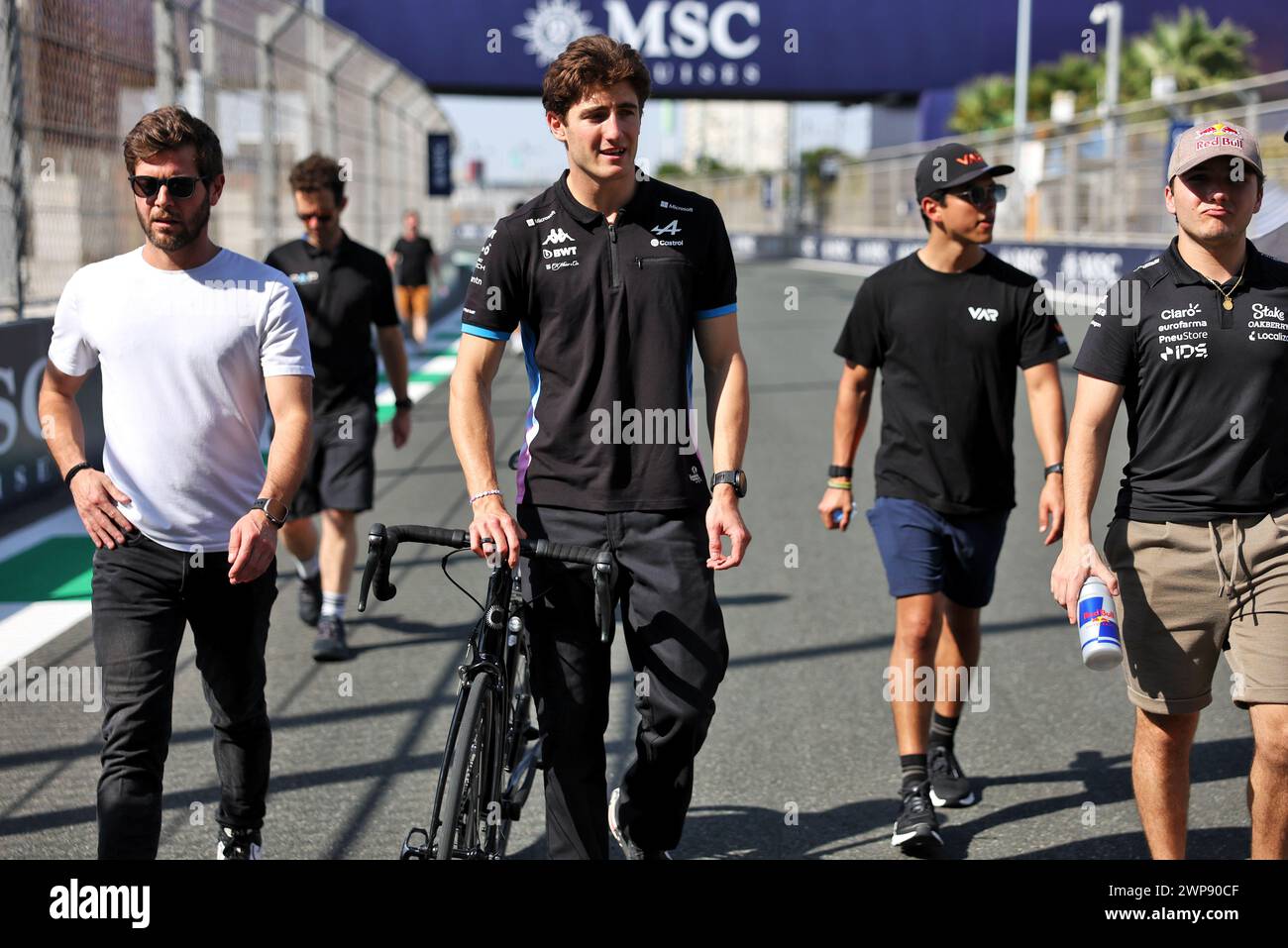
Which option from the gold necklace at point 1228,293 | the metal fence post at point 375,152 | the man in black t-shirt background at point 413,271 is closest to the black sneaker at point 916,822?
the gold necklace at point 1228,293

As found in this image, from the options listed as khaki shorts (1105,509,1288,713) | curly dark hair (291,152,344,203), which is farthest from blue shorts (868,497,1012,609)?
curly dark hair (291,152,344,203)

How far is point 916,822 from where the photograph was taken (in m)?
4.34

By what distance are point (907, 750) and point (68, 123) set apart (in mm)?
7710

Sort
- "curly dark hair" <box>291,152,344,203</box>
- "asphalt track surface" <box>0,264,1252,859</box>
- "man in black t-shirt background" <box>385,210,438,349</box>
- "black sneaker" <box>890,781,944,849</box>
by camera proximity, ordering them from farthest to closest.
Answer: "man in black t-shirt background" <box>385,210,438,349</box>, "curly dark hair" <box>291,152,344,203</box>, "asphalt track surface" <box>0,264,1252,859</box>, "black sneaker" <box>890,781,944,849</box>

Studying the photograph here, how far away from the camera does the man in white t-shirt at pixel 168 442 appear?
3.59m

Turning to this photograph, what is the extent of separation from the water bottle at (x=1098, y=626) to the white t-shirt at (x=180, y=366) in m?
1.96

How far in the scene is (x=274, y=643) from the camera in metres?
6.59

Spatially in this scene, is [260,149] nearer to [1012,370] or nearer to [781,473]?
[781,473]

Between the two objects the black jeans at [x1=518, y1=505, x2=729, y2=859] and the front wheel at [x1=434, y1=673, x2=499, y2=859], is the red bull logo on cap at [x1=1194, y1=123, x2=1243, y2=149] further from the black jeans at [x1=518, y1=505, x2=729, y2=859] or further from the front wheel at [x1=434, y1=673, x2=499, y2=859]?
the front wheel at [x1=434, y1=673, x2=499, y2=859]

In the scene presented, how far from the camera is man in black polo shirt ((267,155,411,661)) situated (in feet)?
21.7

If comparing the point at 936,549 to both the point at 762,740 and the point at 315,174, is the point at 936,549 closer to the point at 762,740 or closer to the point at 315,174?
the point at 762,740

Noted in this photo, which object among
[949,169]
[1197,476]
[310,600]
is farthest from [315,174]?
[1197,476]

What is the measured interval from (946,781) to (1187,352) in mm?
1798

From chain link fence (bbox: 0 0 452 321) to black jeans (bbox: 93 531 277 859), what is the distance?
14.3 ft
